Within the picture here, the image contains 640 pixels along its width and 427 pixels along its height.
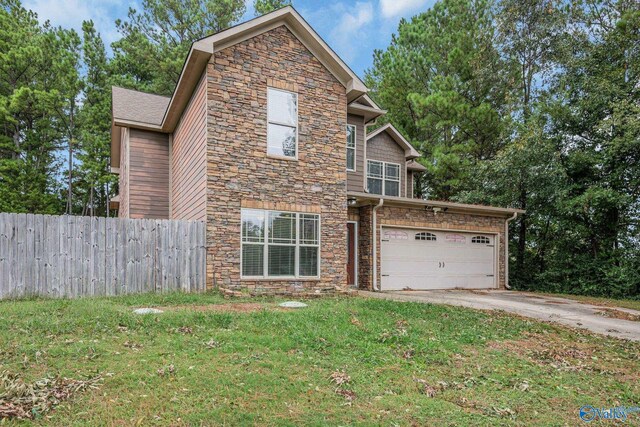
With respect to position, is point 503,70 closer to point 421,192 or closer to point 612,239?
point 421,192

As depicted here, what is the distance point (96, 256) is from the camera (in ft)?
28.1

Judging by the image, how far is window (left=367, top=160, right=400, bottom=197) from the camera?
629 inches

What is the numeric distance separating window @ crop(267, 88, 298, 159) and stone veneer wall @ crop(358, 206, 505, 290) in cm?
347

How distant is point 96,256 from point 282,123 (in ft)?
17.4

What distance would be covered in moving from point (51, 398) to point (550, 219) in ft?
59.7

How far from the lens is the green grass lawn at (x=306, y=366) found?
11.3ft

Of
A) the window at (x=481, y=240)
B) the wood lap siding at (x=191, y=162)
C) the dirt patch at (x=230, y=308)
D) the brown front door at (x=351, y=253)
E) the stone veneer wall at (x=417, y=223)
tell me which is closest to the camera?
the dirt patch at (x=230, y=308)

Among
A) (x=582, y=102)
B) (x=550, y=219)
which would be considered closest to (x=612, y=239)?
(x=550, y=219)

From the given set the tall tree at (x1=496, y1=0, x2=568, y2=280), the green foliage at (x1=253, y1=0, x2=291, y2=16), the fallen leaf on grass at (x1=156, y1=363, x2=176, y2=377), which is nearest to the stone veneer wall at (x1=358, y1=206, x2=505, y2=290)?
the tall tree at (x1=496, y1=0, x2=568, y2=280)

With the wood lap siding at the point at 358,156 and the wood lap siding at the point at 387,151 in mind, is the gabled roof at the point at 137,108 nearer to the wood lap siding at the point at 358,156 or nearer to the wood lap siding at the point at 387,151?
the wood lap siding at the point at 358,156

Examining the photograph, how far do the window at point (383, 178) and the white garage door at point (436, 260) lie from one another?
10.4ft

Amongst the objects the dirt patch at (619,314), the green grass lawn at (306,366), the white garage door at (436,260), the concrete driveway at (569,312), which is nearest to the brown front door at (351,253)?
the white garage door at (436,260)

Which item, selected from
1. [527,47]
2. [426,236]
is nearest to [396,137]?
[426,236]

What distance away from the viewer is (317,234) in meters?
10.7
